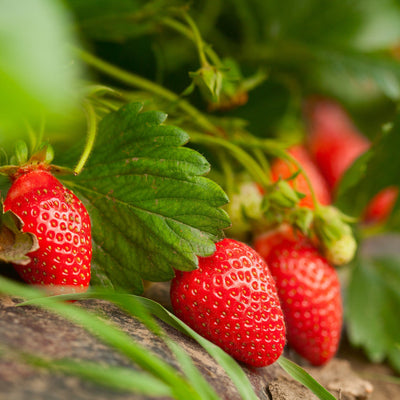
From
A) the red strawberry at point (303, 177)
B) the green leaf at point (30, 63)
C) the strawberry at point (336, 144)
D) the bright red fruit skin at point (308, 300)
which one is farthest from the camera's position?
the strawberry at point (336, 144)

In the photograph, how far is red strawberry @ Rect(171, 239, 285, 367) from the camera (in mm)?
520

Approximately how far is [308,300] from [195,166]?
0.27 m

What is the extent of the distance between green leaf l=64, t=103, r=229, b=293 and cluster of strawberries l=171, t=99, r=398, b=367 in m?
0.03

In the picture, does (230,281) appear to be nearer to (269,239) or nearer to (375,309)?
(269,239)

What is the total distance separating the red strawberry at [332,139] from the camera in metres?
1.20

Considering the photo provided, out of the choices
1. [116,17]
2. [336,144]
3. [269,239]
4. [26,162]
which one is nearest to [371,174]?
[269,239]

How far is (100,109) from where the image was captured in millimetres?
604

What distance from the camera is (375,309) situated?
2.89ft

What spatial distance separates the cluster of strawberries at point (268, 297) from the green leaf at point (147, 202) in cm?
3

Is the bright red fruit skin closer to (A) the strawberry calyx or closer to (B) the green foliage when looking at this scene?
(B) the green foliage

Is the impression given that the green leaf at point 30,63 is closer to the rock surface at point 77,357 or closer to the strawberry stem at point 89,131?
the rock surface at point 77,357

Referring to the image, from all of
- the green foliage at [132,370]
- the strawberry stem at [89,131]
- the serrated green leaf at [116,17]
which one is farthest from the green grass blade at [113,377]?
the serrated green leaf at [116,17]

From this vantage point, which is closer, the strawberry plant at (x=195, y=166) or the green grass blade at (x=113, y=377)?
the green grass blade at (x=113, y=377)

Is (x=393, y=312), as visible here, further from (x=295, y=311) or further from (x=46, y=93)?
(x=46, y=93)
